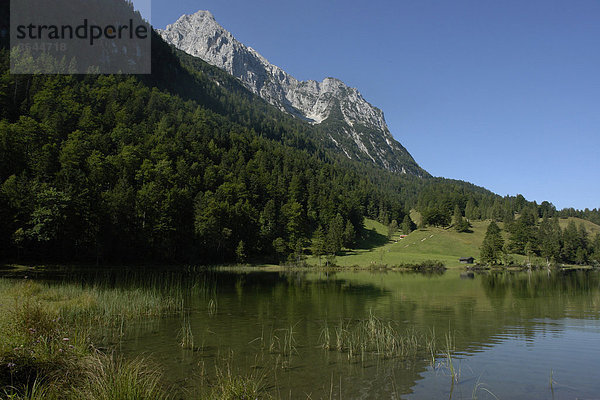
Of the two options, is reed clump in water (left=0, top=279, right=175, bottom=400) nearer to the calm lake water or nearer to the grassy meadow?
the calm lake water

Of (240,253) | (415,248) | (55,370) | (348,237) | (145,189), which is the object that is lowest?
(415,248)

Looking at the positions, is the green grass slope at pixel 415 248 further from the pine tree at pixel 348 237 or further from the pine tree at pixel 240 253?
the pine tree at pixel 240 253

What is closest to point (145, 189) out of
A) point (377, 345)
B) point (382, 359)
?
point (377, 345)

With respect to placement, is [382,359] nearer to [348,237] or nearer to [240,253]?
[240,253]

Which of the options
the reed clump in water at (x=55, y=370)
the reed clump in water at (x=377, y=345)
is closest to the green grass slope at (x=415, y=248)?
the reed clump in water at (x=377, y=345)

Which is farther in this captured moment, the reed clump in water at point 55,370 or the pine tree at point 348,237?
the pine tree at point 348,237

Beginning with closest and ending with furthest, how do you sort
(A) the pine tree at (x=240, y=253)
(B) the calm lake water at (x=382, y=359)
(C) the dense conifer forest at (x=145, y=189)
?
(B) the calm lake water at (x=382, y=359) → (C) the dense conifer forest at (x=145, y=189) → (A) the pine tree at (x=240, y=253)

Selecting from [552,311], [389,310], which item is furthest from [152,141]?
[552,311]

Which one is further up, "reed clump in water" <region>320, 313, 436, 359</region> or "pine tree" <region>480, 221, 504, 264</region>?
"reed clump in water" <region>320, 313, 436, 359</region>

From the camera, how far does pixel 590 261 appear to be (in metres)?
140

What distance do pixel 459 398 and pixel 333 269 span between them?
79.3 meters

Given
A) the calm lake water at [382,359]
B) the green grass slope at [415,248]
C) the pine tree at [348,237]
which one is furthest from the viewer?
the pine tree at [348,237]

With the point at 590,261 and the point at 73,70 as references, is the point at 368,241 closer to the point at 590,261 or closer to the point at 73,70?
the point at 590,261

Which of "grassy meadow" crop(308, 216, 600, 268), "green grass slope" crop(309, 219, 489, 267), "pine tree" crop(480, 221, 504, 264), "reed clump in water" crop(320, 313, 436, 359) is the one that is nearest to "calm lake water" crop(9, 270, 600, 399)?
"reed clump in water" crop(320, 313, 436, 359)
